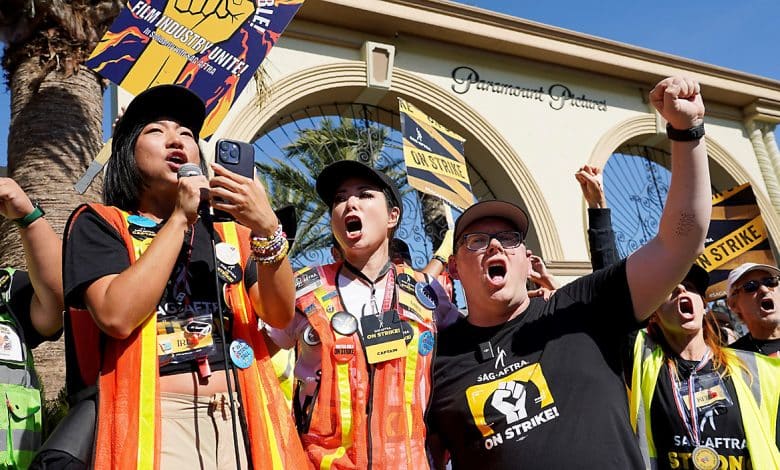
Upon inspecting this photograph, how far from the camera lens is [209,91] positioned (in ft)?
13.5

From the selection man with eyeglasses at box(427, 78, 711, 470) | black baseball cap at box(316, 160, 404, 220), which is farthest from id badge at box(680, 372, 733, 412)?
black baseball cap at box(316, 160, 404, 220)

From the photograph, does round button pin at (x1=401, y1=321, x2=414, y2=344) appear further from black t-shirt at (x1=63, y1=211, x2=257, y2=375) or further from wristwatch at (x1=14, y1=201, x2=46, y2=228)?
wristwatch at (x1=14, y1=201, x2=46, y2=228)

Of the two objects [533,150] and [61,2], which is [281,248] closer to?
[61,2]

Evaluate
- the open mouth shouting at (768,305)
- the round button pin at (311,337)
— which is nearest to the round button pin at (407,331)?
the round button pin at (311,337)

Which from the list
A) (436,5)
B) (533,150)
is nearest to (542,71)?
(533,150)

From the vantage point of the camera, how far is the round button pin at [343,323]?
2.48 metres

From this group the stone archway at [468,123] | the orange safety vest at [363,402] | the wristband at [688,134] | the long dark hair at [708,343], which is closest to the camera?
the wristband at [688,134]

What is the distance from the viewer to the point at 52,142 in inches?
200

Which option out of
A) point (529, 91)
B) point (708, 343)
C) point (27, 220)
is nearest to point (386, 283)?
point (27, 220)

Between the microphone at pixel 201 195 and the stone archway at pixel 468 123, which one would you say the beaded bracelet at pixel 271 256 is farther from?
the stone archway at pixel 468 123

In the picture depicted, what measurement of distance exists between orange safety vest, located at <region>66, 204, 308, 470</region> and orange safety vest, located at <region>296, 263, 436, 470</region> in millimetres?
395

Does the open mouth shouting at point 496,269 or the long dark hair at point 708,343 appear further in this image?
the long dark hair at point 708,343

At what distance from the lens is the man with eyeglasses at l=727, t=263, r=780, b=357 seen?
13.5 feet

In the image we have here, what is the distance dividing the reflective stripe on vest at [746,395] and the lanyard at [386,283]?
48.6 inches
